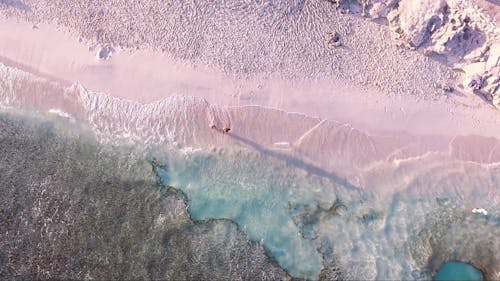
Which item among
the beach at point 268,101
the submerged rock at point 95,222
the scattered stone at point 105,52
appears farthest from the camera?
the scattered stone at point 105,52

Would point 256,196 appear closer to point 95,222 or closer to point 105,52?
point 95,222

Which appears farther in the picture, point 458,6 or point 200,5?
point 200,5

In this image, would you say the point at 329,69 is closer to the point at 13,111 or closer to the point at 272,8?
the point at 272,8

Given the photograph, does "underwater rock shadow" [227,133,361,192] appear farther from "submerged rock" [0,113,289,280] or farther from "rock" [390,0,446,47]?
"rock" [390,0,446,47]

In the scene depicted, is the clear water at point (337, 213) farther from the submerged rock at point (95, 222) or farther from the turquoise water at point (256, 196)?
the submerged rock at point (95, 222)

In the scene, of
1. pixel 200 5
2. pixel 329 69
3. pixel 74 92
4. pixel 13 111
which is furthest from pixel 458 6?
pixel 13 111

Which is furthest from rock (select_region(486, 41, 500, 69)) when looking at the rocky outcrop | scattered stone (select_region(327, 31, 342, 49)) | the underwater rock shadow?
the underwater rock shadow

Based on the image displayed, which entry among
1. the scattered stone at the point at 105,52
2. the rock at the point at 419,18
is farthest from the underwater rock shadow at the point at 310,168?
the scattered stone at the point at 105,52

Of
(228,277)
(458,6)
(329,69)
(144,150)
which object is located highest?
(458,6)
